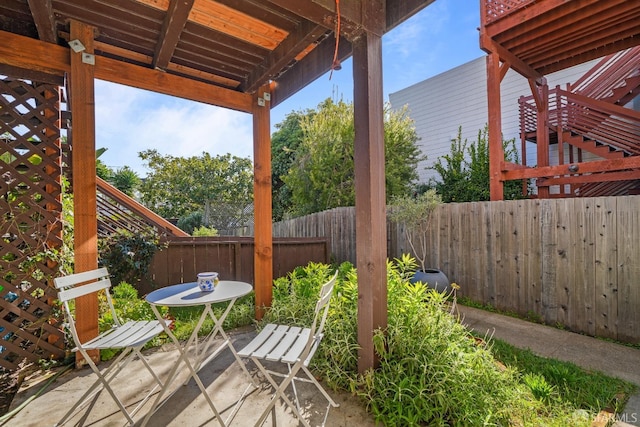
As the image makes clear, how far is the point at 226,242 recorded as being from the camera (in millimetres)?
4781

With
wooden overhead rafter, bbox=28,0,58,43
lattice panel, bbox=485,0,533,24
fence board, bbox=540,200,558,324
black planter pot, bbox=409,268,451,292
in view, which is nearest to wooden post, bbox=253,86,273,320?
wooden overhead rafter, bbox=28,0,58,43

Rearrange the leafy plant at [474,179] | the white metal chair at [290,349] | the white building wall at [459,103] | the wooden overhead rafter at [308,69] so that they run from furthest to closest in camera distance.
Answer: the white building wall at [459,103] < the leafy plant at [474,179] < the wooden overhead rafter at [308,69] < the white metal chair at [290,349]

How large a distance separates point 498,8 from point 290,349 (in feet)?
19.9

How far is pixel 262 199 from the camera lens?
11.5 feet

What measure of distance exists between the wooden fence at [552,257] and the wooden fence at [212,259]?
98.4 inches

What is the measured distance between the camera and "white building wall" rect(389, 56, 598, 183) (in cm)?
869

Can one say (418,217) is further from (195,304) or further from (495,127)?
(195,304)

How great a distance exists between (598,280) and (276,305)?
140 inches

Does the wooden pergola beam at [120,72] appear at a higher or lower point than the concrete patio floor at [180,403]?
higher

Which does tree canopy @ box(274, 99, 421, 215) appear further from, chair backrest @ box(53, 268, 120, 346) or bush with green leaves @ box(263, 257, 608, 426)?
chair backrest @ box(53, 268, 120, 346)

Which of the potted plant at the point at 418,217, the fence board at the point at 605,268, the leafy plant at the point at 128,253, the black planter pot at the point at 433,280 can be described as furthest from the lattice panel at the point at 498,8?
the leafy plant at the point at 128,253

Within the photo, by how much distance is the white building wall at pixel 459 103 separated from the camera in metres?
8.69

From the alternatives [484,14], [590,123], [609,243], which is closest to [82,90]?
[609,243]

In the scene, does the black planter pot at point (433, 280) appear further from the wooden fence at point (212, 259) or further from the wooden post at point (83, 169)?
the wooden post at point (83, 169)
